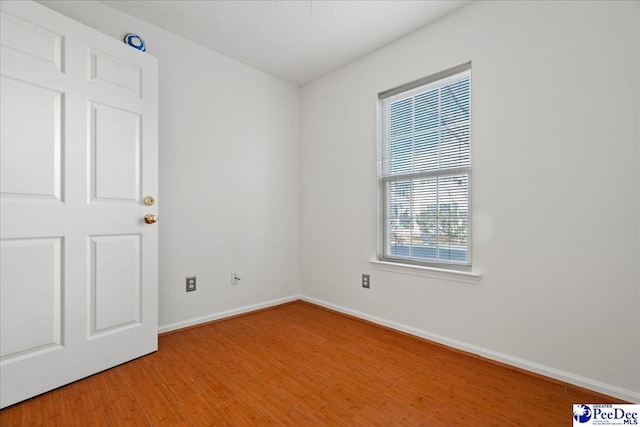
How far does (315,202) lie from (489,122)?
1844 millimetres

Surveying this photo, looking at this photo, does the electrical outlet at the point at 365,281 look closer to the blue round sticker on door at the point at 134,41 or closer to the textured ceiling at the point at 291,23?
the textured ceiling at the point at 291,23

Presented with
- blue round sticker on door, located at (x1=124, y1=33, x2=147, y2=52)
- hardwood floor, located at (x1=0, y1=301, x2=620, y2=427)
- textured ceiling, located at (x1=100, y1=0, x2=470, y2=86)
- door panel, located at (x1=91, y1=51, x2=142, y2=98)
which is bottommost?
hardwood floor, located at (x1=0, y1=301, x2=620, y2=427)

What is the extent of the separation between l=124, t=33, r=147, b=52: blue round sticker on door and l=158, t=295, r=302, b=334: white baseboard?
2167mm

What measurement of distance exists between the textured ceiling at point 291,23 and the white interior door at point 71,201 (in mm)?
503

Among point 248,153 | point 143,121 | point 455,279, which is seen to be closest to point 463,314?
point 455,279

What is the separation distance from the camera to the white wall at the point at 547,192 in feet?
5.24

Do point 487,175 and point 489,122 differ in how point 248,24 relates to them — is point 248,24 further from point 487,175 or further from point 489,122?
point 487,175

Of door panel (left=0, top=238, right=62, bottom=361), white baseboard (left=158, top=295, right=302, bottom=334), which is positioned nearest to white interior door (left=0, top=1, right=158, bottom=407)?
door panel (left=0, top=238, right=62, bottom=361)

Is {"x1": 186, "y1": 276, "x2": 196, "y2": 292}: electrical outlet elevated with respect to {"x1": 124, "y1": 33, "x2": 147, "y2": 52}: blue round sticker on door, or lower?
lower

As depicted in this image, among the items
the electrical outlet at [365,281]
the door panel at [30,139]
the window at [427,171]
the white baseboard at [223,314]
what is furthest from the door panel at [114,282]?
the window at [427,171]

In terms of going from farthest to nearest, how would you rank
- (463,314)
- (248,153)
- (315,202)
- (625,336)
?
(315,202) → (248,153) → (463,314) → (625,336)

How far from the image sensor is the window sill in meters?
2.15

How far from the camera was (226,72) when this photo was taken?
2922 mm

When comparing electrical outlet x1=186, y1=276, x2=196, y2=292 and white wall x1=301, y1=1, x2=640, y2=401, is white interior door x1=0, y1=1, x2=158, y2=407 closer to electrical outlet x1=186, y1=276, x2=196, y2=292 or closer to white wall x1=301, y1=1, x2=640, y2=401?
electrical outlet x1=186, y1=276, x2=196, y2=292
